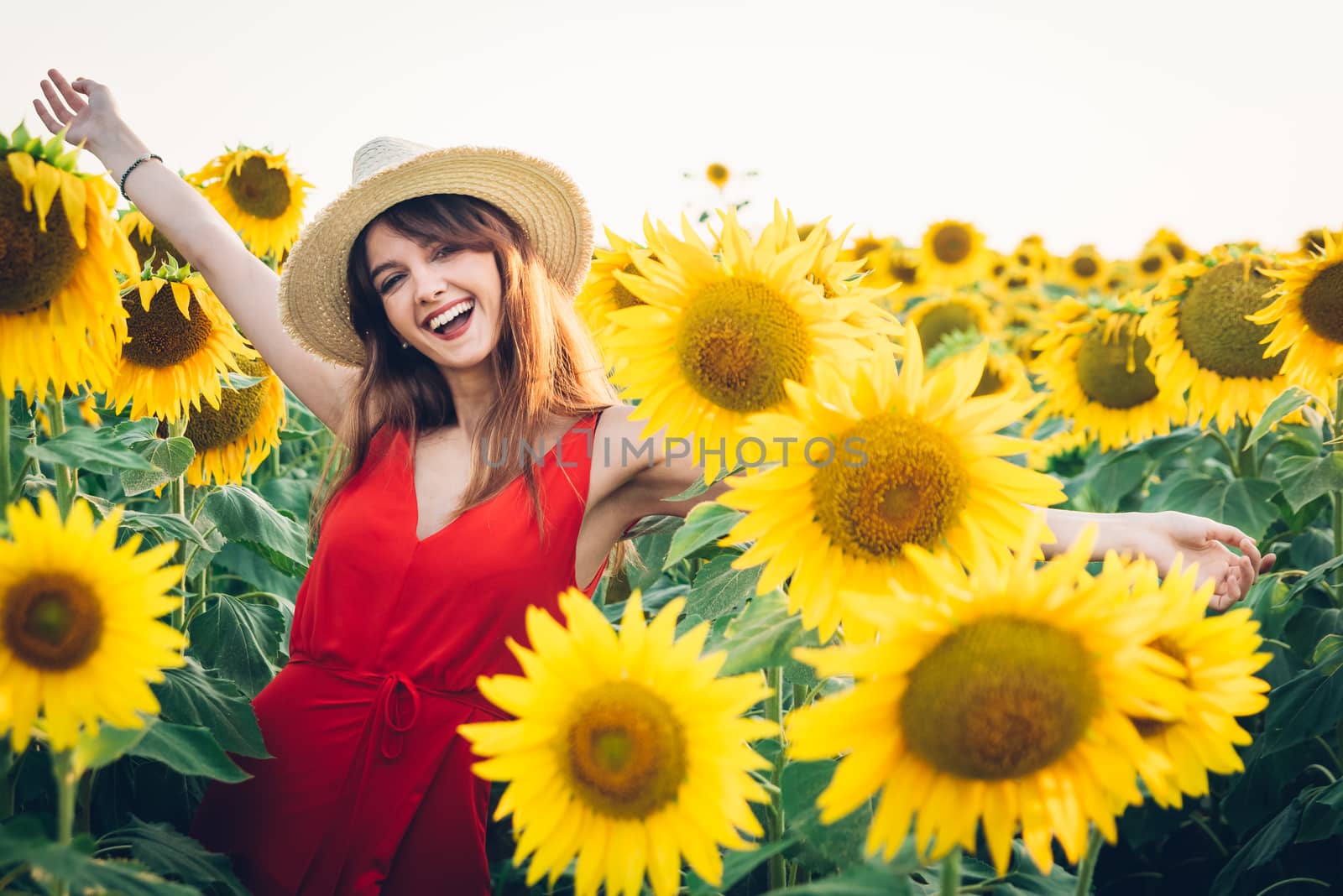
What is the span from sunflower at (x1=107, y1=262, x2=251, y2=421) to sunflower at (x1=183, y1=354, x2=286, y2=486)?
0.16 meters

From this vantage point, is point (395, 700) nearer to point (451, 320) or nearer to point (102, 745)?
point (451, 320)

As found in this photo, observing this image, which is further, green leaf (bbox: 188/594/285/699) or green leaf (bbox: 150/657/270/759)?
green leaf (bbox: 188/594/285/699)

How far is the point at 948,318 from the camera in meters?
6.07

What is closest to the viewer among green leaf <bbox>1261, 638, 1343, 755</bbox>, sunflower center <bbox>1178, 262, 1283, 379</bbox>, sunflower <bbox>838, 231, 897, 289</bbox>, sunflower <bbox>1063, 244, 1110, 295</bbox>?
green leaf <bbox>1261, 638, 1343, 755</bbox>

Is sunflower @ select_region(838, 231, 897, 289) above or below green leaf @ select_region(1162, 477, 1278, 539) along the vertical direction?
above

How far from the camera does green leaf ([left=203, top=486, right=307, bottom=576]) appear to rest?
2347 mm

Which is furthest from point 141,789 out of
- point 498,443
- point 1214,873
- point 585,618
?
point 1214,873

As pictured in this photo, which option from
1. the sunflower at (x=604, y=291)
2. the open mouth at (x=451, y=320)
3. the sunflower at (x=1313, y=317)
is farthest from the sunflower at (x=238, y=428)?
the sunflower at (x=1313, y=317)

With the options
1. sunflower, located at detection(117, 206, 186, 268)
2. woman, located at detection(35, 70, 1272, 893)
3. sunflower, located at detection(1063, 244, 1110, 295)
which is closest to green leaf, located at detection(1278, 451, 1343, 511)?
woman, located at detection(35, 70, 1272, 893)

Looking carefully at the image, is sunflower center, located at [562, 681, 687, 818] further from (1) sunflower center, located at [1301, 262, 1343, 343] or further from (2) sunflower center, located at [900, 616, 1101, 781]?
(1) sunflower center, located at [1301, 262, 1343, 343]

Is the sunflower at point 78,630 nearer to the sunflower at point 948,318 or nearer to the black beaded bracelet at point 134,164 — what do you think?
the black beaded bracelet at point 134,164

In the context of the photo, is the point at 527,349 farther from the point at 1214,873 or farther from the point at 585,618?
the point at 1214,873

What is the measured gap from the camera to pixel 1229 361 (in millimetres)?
3066

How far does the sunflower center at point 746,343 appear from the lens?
134 centimetres
